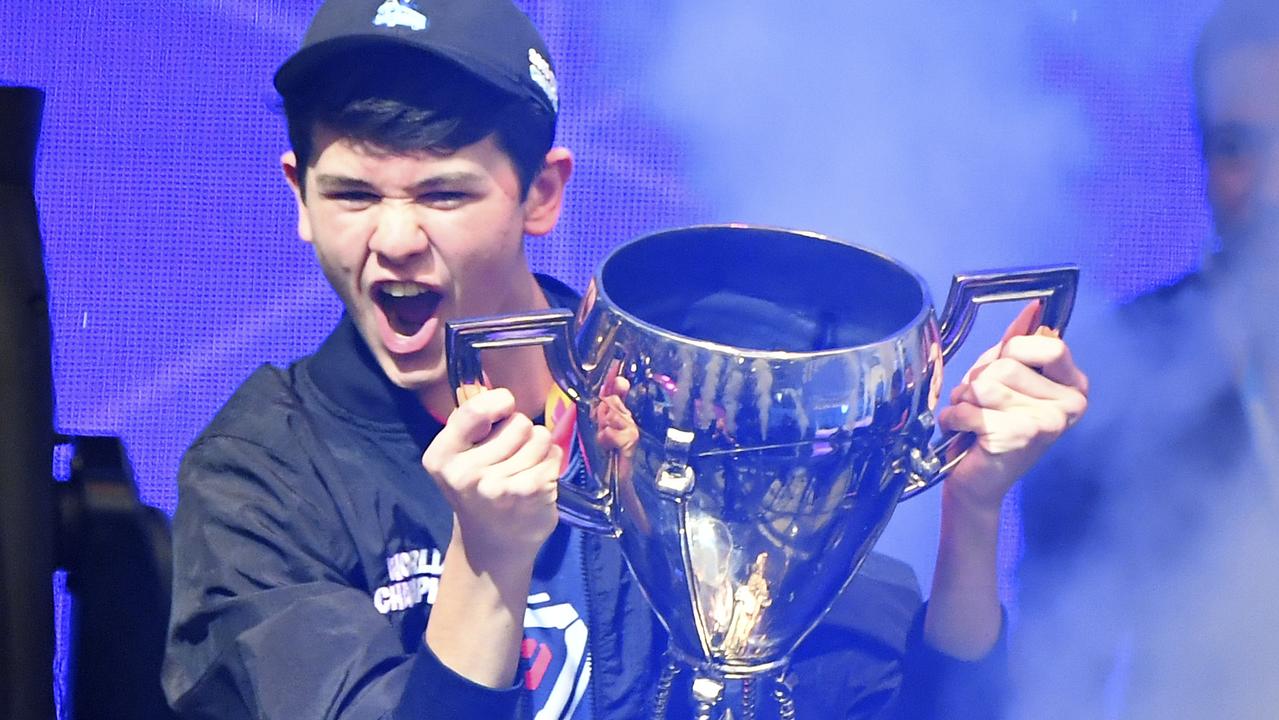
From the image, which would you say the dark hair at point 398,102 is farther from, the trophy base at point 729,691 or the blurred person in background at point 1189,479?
the blurred person in background at point 1189,479

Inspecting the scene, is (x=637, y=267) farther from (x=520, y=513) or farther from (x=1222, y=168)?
(x=1222, y=168)

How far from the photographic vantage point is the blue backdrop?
98cm

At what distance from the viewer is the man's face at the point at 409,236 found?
0.80 metres

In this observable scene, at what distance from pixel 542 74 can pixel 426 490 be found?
0.27m

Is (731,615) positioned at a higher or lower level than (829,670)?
higher

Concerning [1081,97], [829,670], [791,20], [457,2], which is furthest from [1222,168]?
[457,2]

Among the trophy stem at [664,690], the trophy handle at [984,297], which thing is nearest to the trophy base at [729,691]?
the trophy stem at [664,690]

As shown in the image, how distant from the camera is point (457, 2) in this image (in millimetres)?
827

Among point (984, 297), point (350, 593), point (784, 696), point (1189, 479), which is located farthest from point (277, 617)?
point (1189, 479)

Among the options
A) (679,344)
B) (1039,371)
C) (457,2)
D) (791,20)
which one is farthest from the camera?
(791,20)

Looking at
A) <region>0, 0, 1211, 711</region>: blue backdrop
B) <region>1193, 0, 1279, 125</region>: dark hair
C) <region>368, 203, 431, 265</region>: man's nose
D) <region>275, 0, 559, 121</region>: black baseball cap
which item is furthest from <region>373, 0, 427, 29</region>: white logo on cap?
<region>1193, 0, 1279, 125</region>: dark hair

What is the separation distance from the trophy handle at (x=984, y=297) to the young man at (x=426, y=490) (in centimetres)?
2

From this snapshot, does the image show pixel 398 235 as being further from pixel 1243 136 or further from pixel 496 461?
pixel 1243 136

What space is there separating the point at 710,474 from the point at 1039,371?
0.20 metres
